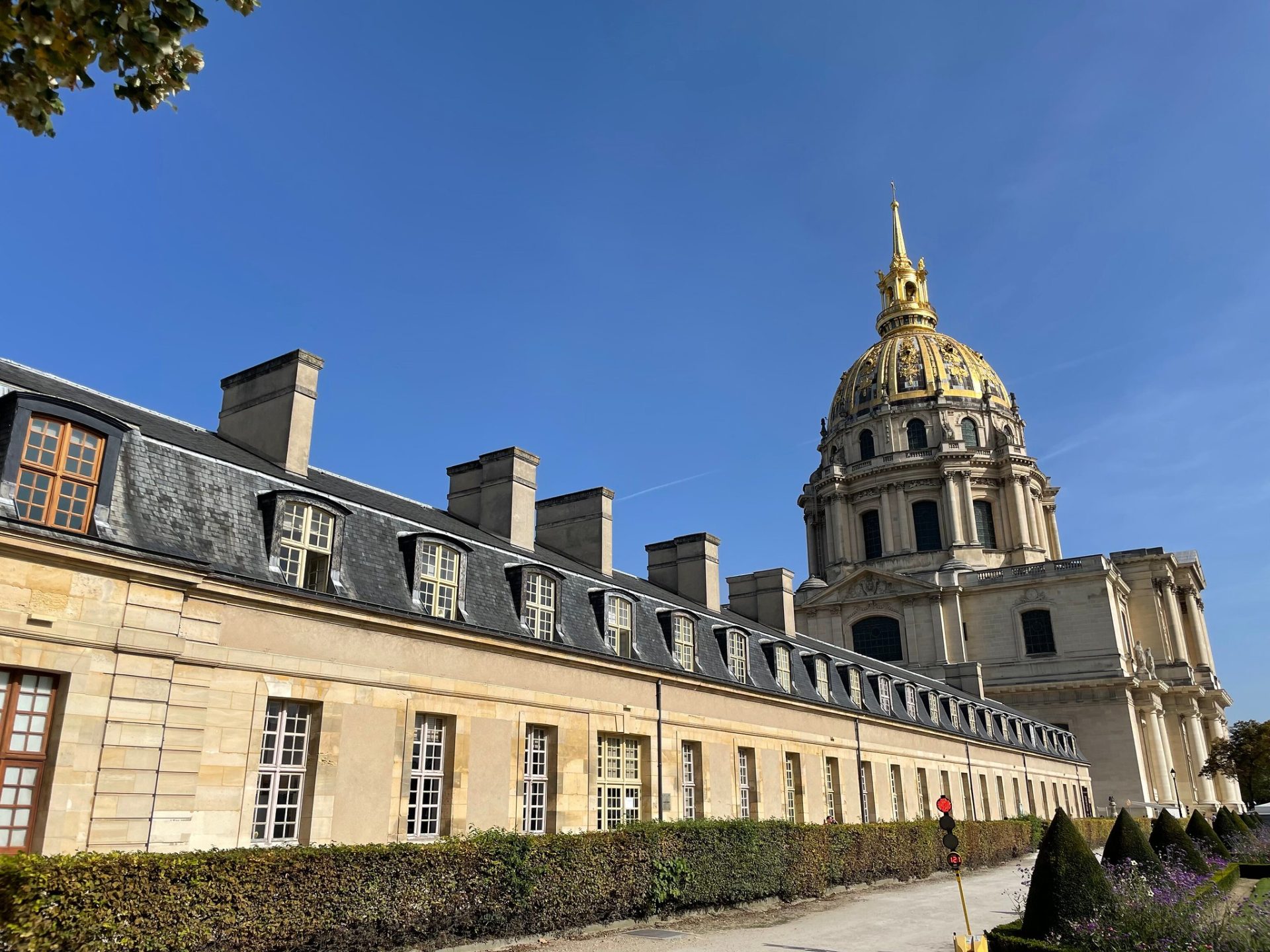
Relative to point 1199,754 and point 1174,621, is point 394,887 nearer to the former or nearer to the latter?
point 1199,754

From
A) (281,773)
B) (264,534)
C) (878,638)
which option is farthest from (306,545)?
(878,638)

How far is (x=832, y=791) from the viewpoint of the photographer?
28.9 meters

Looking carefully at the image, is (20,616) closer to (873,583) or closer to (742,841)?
(742,841)

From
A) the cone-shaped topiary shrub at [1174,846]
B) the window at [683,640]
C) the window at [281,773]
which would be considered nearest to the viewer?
the window at [281,773]

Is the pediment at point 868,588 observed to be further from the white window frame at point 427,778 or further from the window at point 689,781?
the white window frame at point 427,778

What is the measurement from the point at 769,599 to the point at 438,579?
1965 centimetres

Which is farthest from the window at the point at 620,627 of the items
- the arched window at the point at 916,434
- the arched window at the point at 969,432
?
the arched window at the point at 969,432

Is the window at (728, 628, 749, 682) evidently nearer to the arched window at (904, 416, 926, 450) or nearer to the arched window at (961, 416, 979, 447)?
the arched window at (904, 416, 926, 450)

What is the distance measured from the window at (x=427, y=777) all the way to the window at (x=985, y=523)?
67170mm

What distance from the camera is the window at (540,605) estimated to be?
754 inches

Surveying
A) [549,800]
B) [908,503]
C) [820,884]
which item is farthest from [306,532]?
[908,503]

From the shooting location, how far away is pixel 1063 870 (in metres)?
14.4

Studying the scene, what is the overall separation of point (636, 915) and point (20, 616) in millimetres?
11400

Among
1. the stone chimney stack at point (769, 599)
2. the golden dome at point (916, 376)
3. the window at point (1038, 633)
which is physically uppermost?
the golden dome at point (916, 376)
